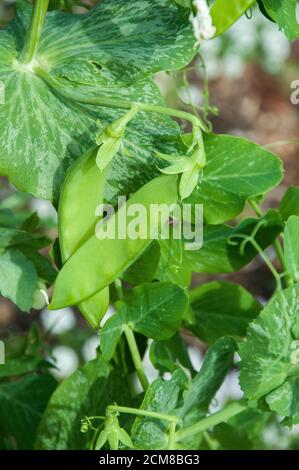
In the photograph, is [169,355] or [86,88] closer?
[86,88]

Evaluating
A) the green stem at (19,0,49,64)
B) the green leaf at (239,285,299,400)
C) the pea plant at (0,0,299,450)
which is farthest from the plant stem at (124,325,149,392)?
the green stem at (19,0,49,64)

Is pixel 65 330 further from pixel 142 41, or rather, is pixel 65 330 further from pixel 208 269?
pixel 142 41

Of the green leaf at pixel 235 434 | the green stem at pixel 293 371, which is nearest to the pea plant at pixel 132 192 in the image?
the green stem at pixel 293 371

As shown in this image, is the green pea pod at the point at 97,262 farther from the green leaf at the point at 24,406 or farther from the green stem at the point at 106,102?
the green leaf at the point at 24,406

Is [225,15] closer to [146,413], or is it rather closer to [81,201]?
[81,201]

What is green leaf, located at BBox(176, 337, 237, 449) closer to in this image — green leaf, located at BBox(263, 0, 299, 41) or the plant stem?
the plant stem

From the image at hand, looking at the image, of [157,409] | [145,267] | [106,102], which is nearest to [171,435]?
[157,409]
